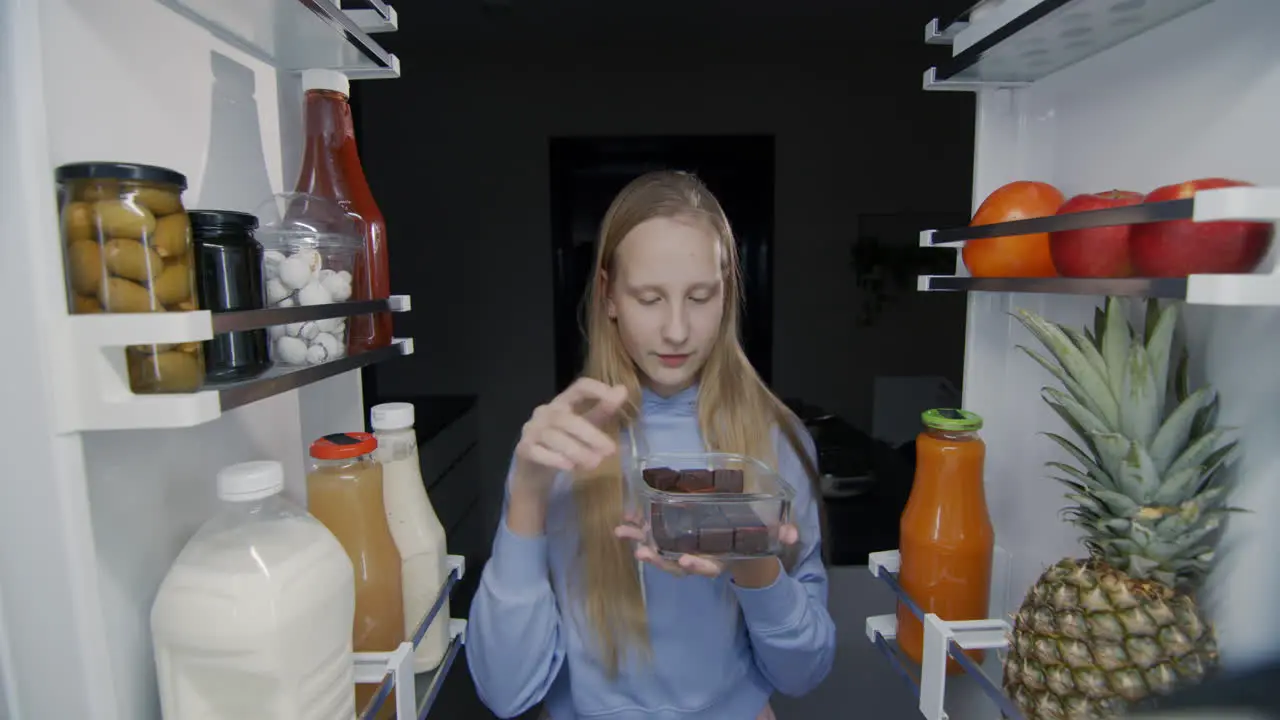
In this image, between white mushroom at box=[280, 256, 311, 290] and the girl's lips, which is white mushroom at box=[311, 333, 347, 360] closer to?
white mushroom at box=[280, 256, 311, 290]

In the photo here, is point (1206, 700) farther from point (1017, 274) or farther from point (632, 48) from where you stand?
point (632, 48)

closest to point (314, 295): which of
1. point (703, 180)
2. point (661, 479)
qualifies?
point (661, 479)

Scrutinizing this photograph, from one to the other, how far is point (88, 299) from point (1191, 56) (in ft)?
3.06

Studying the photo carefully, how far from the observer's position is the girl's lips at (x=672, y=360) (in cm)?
86

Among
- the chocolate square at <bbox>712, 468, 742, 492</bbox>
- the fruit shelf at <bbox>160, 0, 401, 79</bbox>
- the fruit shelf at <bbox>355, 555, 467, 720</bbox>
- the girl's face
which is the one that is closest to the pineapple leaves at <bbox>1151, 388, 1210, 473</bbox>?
the chocolate square at <bbox>712, 468, 742, 492</bbox>

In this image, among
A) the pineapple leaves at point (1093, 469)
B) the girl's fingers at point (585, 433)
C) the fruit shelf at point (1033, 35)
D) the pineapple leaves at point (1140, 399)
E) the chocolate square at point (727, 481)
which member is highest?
the fruit shelf at point (1033, 35)

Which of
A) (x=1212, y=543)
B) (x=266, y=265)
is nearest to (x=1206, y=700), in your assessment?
(x=1212, y=543)

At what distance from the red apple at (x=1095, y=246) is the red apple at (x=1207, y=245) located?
0.16ft

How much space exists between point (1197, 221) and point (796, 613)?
0.60 m

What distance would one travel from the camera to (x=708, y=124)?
5.52 ft

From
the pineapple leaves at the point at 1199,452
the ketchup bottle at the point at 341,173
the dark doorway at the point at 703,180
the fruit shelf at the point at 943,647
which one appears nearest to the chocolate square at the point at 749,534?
the fruit shelf at the point at 943,647

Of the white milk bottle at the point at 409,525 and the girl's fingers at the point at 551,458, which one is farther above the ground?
the girl's fingers at the point at 551,458

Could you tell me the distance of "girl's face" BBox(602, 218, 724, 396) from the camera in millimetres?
807

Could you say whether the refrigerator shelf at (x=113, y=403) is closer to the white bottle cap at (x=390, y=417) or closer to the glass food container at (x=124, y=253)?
the glass food container at (x=124, y=253)
